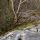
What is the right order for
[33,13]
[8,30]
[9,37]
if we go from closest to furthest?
[9,37], [8,30], [33,13]

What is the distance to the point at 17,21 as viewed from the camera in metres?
2.54

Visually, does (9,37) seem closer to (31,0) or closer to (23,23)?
(23,23)

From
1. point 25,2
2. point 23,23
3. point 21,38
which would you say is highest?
point 25,2

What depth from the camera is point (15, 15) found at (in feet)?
8.45

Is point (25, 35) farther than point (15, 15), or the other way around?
point (15, 15)

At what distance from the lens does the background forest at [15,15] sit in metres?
2.52

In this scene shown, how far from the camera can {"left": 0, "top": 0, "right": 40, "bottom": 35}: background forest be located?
252cm

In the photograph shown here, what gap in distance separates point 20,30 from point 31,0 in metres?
0.67

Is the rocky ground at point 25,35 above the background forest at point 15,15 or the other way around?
the other way around

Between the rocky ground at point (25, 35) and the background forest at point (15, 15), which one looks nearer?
the rocky ground at point (25, 35)

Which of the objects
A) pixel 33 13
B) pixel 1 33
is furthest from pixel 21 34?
pixel 33 13

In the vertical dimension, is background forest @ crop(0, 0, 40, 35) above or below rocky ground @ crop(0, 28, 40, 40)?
above

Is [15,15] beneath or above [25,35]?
above

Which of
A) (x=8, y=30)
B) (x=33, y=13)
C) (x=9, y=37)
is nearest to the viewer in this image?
(x=9, y=37)
